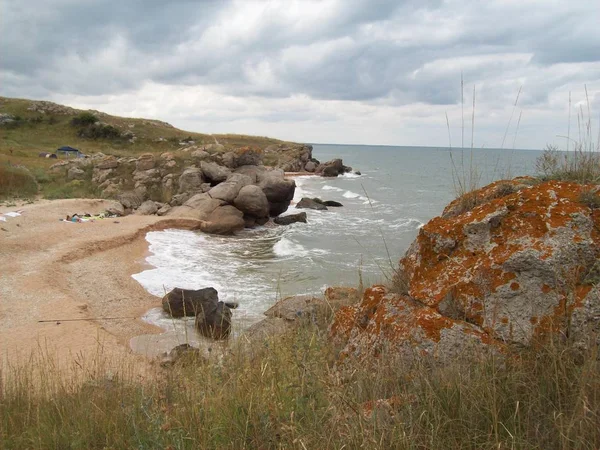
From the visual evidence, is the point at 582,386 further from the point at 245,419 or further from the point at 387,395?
the point at 245,419

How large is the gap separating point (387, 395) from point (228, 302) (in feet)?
32.5

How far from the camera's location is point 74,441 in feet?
9.15

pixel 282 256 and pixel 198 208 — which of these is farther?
pixel 198 208

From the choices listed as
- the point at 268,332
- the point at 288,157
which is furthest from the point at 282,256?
the point at 288,157

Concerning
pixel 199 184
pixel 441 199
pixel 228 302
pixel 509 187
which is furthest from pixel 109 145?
pixel 509 187

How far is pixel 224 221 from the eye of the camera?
23891mm

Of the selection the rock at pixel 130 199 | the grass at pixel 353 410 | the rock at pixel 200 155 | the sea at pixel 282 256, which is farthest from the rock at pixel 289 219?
the grass at pixel 353 410

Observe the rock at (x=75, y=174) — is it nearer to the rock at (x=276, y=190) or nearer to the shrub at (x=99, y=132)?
the rock at (x=276, y=190)

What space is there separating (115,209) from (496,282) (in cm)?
2358

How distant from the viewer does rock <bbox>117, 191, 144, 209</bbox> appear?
86.4 ft

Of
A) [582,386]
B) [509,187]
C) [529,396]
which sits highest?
[509,187]

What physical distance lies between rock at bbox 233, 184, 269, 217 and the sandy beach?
5220mm

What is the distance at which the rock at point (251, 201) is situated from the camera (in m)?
25.5

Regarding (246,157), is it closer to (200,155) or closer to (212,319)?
(200,155)
